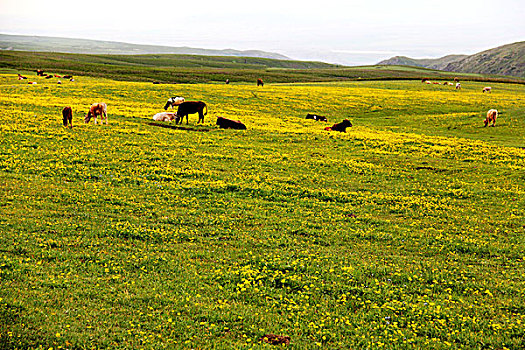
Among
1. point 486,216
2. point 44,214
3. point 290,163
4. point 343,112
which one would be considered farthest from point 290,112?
point 44,214

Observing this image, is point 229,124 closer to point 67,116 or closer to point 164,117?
point 164,117

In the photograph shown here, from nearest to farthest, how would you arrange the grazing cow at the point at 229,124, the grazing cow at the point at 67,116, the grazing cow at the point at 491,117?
the grazing cow at the point at 67,116 → the grazing cow at the point at 229,124 → the grazing cow at the point at 491,117

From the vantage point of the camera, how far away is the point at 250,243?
1298 cm

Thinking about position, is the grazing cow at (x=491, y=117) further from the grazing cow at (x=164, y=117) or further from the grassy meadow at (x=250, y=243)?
the grazing cow at (x=164, y=117)

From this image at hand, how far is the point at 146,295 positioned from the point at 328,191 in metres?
11.5

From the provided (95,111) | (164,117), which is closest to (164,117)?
(164,117)

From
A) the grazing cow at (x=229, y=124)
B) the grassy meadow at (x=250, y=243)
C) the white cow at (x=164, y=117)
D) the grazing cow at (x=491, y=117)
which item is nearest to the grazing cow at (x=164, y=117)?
the white cow at (x=164, y=117)

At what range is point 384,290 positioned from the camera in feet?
33.9

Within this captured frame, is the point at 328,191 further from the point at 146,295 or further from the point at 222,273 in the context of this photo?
the point at 146,295

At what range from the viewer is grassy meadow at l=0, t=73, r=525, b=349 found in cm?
844

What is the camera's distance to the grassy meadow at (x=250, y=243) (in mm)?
8438

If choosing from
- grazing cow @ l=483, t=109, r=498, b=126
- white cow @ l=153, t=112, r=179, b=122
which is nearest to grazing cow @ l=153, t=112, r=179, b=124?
white cow @ l=153, t=112, r=179, b=122

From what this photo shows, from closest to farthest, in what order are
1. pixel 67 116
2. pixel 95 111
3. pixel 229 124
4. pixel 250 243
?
pixel 250 243 < pixel 67 116 < pixel 95 111 < pixel 229 124

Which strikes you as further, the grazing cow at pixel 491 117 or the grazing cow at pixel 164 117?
the grazing cow at pixel 491 117
